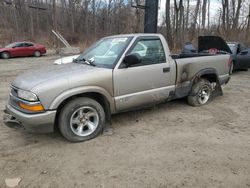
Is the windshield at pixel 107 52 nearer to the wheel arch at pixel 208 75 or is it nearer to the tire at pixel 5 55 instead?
the wheel arch at pixel 208 75

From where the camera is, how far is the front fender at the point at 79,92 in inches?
145

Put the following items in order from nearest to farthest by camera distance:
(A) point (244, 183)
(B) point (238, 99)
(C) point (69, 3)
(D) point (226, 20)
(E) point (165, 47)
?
(A) point (244, 183) → (E) point (165, 47) → (B) point (238, 99) → (D) point (226, 20) → (C) point (69, 3)

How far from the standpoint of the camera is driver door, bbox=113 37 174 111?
435cm

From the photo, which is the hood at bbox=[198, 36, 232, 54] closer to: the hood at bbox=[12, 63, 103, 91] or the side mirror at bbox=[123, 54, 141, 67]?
the side mirror at bbox=[123, 54, 141, 67]

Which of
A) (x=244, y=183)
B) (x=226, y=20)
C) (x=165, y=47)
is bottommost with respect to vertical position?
(x=244, y=183)

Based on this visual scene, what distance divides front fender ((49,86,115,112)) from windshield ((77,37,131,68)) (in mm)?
490

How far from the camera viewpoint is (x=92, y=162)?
349 cm

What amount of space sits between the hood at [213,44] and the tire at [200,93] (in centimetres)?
244

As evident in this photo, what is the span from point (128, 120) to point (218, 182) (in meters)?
2.36

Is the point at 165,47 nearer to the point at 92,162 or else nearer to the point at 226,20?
the point at 92,162

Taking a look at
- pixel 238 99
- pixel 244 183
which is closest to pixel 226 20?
pixel 238 99

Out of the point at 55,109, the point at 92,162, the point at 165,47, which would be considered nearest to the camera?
the point at 92,162

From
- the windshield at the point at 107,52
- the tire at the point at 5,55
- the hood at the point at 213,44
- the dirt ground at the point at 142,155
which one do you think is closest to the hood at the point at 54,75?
the windshield at the point at 107,52

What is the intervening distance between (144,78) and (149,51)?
0.58 m
